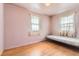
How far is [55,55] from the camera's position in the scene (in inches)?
58.9

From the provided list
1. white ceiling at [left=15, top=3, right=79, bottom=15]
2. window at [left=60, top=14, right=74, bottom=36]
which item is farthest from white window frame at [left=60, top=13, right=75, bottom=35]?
white ceiling at [left=15, top=3, right=79, bottom=15]

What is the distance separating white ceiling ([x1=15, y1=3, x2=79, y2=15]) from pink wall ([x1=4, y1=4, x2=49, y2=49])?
0.11 m

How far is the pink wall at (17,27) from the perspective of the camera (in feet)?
4.76

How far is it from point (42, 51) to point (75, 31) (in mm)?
737

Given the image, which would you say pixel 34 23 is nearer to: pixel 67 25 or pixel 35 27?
pixel 35 27

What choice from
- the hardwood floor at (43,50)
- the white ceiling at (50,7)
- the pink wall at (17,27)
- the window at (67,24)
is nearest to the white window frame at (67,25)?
the window at (67,24)

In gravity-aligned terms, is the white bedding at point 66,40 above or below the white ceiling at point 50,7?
below

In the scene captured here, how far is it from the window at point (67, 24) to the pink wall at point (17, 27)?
466 mm

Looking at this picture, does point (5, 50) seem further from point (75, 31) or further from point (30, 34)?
point (75, 31)

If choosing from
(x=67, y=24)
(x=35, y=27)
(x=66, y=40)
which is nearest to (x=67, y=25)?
(x=67, y=24)

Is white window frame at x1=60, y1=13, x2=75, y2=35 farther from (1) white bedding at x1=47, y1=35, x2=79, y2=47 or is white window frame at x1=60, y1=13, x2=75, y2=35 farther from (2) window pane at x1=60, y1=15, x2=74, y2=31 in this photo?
(1) white bedding at x1=47, y1=35, x2=79, y2=47

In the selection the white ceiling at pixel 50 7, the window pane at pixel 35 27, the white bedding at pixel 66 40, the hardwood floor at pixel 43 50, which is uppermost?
the white ceiling at pixel 50 7

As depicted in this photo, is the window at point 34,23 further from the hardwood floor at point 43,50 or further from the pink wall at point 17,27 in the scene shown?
the hardwood floor at point 43,50

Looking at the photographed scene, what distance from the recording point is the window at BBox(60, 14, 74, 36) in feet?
4.91
